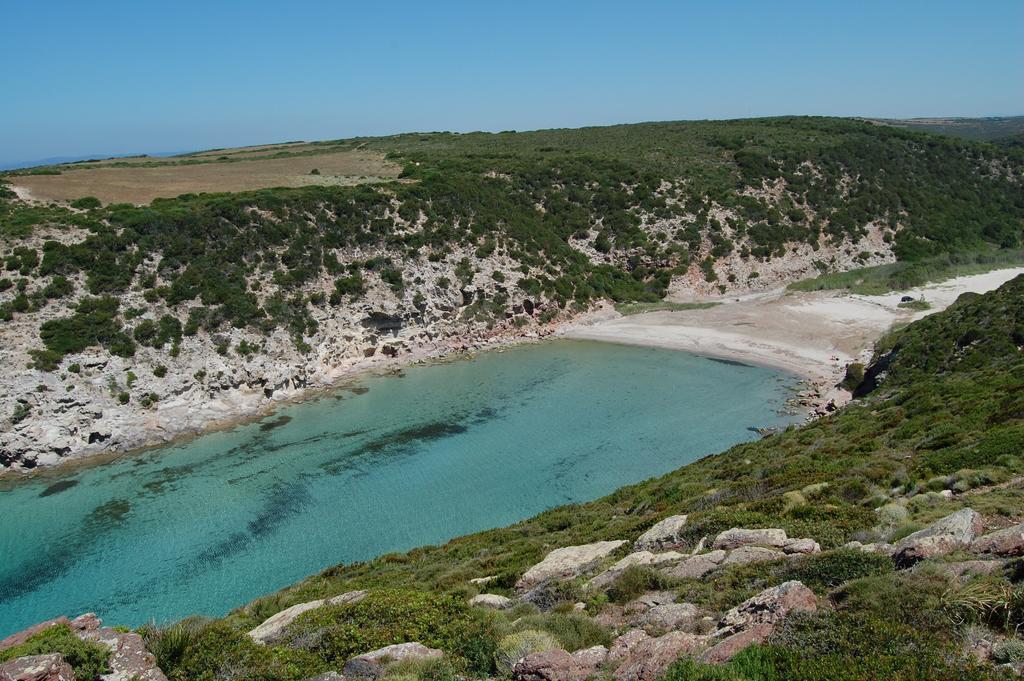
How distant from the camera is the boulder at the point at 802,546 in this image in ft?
36.8

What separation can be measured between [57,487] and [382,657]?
25.6 meters

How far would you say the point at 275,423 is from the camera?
34906 mm

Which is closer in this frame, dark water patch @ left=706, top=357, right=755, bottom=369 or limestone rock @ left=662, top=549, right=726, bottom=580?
limestone rock @ left=662, top=549, right=726, bottom=580

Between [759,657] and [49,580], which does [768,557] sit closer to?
[759,657]

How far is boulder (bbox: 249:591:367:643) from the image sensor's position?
12.4 meters

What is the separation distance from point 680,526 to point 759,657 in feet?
23.3

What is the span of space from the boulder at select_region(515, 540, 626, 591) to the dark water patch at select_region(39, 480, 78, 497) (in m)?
23.8

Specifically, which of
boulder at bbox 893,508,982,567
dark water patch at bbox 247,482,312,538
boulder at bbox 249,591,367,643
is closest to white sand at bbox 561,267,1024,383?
dark water patch at bbox 247,482,312,538

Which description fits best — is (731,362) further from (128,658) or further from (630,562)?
(128,658)

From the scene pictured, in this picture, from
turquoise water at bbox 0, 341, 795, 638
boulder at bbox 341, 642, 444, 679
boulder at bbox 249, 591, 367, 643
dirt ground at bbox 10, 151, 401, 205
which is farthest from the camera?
dirt ground at bbox 10, 151, 401, 205

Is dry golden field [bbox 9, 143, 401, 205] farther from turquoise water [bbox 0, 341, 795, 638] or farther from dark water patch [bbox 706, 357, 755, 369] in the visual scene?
dark water patch [bbox 706, 357, 755, 369]

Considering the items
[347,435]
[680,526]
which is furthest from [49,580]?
[680,526]

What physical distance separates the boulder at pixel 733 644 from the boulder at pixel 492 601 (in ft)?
17.2

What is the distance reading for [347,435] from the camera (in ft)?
108
